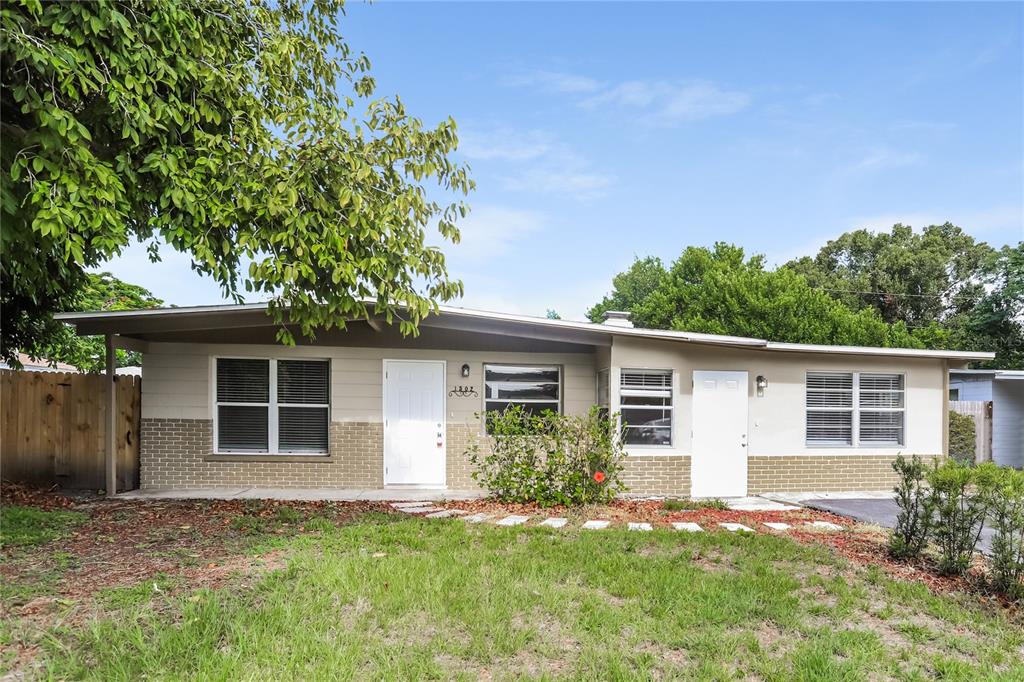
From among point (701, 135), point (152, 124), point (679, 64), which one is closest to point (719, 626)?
point (152, 124)

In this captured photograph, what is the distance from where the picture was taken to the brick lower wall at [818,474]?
10.2m

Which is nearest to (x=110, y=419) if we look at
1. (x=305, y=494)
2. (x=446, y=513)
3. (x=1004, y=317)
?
(x=305, y=494)

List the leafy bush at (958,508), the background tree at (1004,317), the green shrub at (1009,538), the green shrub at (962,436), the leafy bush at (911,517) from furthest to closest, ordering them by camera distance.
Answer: the background tree at (1004,317) → the green shrub at (962,436) → the leafy bush at (911,517) → the leafy bush at (958,508) → the green shrub at (1009,538)

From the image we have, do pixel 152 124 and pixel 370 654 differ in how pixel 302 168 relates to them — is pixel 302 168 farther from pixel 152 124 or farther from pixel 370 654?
pixel 370 654

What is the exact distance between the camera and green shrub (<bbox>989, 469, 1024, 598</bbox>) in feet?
15.5

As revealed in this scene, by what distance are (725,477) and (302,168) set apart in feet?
25.2

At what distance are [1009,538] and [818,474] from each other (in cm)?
581

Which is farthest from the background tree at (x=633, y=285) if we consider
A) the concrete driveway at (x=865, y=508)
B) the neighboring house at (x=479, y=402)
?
the concrete driveway at (x=865, y=508)

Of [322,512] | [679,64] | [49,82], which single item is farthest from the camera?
[679,64]

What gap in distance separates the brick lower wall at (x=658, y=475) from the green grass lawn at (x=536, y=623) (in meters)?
4.13

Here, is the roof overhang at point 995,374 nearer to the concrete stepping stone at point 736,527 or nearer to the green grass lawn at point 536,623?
the concrete stepping stone at point 736,527

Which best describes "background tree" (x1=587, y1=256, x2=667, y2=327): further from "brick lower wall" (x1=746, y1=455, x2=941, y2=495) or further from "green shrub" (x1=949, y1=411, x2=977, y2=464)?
"brick lower wall" (x1=746, y1=455, x2=941, y2=495)

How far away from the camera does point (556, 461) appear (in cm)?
863

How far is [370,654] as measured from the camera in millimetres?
3666
